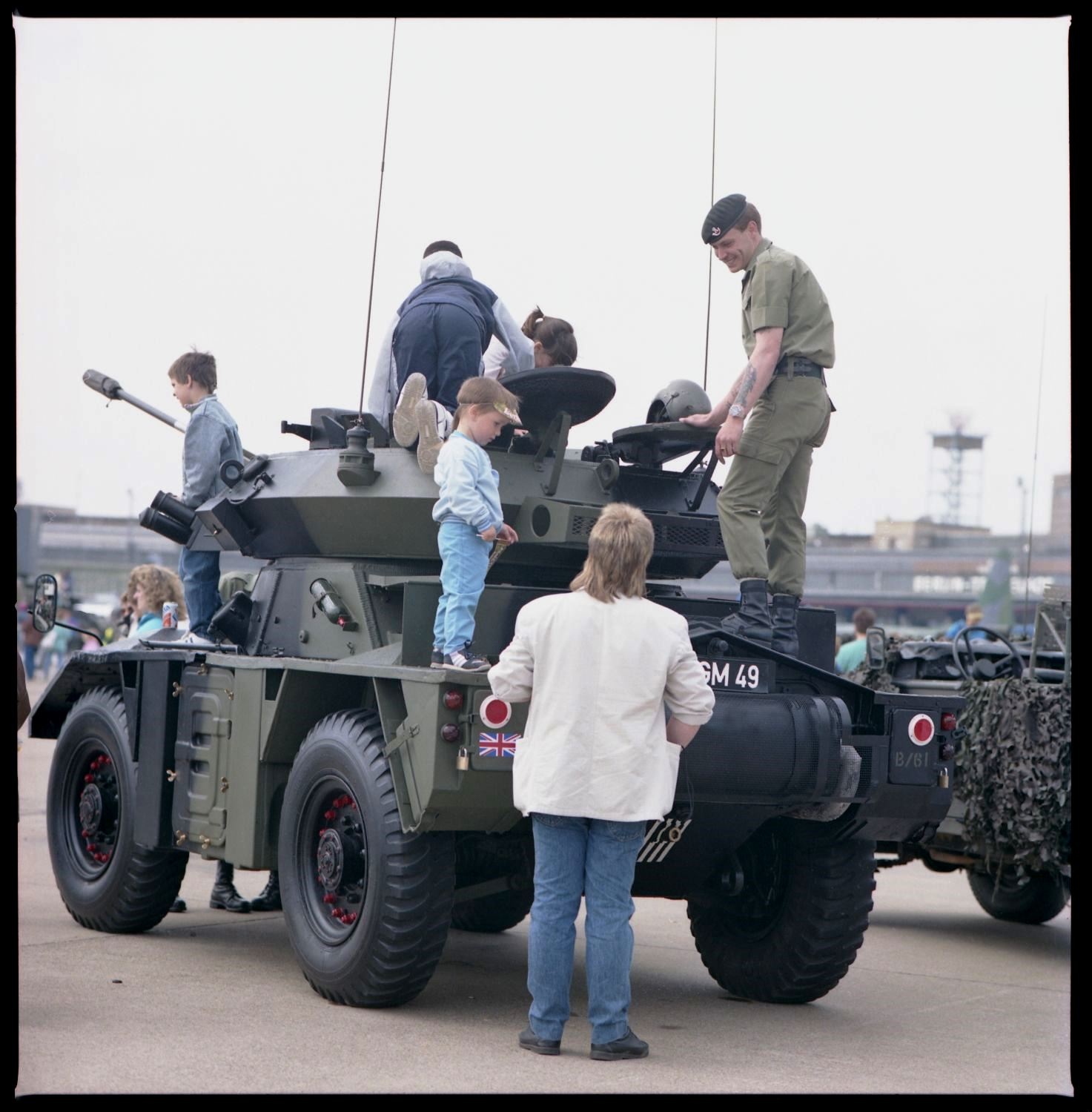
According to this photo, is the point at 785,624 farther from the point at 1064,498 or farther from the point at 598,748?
the point at 1064,498

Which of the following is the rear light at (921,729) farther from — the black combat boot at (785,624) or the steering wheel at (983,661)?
the steering wheel at (983,661)

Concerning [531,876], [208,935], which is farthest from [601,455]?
[208,935]

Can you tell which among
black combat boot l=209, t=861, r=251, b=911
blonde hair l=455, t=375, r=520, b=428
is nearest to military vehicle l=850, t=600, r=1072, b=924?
blonde hair l=455, t=375, r=520, b=428

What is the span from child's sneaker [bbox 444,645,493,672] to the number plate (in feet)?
2.80

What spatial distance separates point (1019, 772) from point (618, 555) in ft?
12.9

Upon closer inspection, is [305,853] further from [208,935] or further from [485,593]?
[208,935]

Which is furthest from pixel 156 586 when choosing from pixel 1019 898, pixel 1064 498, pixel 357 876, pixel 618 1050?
pixel 1064 498

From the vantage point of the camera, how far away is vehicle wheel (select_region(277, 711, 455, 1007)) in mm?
6566

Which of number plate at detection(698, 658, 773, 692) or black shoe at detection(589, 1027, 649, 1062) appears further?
number plate at detection(698, 658, 773, 692)

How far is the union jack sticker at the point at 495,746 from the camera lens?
6.29 metres

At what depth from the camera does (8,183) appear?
4820 mm

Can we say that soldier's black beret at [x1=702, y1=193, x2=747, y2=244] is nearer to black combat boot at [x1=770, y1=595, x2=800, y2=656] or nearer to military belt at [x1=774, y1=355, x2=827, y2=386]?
military belt at [x1=774, y1=355, x2=827, y2=386]

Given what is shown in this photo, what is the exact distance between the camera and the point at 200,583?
8.91 m
